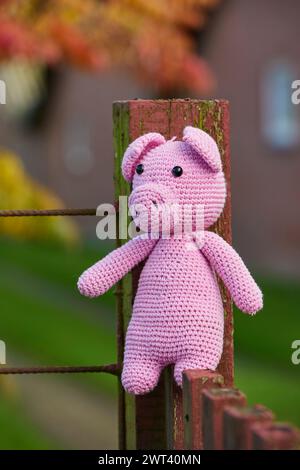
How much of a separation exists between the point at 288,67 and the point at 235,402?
1341 cm

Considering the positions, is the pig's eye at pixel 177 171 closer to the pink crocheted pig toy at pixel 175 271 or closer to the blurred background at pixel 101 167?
the pink crocheted pig toy at pixel 175 271

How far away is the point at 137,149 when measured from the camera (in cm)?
263

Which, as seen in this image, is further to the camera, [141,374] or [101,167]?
[101,167]

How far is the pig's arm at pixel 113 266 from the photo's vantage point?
266cm

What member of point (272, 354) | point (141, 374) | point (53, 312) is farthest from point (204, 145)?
point (53, 312)

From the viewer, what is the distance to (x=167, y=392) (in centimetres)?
267

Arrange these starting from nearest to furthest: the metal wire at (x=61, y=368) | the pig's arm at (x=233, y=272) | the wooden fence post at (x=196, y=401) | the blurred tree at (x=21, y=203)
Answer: the wooden fence post at (x=196, y=401), the pig's arm at (x=233, y=272), the metal wire at (x=61, y=368), the blurred tree at (x=21, y=203)

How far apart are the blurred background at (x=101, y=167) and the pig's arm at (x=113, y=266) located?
8.48ft

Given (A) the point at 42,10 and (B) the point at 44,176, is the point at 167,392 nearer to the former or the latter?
(A) the point at 42,10

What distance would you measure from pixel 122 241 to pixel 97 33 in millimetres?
5252

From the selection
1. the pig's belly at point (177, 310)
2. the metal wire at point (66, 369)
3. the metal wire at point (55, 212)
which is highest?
the metal wire at point (55, 212)

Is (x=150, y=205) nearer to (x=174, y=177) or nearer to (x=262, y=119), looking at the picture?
(x=174, y=177)

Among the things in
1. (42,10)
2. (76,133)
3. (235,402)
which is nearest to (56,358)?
(42,10)

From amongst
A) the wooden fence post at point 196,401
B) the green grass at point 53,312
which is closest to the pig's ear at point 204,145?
the wooden fence post at point 196,401
